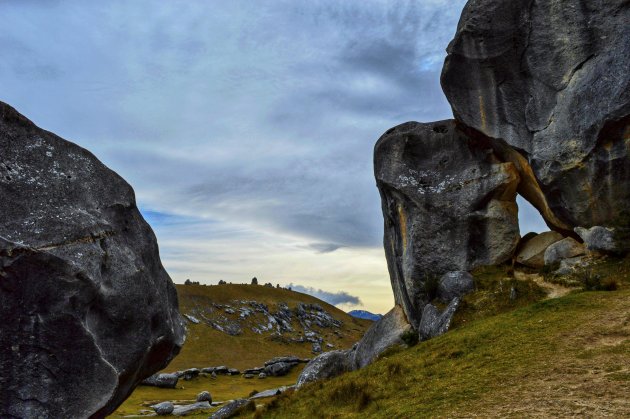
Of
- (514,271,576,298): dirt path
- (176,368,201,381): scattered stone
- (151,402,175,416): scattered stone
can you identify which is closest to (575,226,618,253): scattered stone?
(514,271,576,298): dirt path

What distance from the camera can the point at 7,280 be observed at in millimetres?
18859

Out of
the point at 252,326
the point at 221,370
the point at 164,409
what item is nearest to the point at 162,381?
the point at 221,370

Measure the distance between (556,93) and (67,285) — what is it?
33.2 meters

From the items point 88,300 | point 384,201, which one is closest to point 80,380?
point 88,300

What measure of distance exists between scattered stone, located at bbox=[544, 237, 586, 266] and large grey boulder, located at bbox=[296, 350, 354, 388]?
57.6ft

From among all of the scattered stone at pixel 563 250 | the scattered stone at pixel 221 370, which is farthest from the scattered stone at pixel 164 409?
the scattered stone at pixel 221 370

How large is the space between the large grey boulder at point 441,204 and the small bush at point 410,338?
2.17m

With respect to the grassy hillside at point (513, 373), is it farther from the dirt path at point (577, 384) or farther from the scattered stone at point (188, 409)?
the scattered stone at point (188, 409)

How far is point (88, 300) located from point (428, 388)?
44.7 feet

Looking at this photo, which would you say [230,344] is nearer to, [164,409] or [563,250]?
[164,409]

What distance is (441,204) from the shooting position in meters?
40.1

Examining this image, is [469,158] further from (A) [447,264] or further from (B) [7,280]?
(B) [7,280]

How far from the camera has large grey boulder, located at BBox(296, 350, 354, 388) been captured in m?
41.3

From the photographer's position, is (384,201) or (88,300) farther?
(384,201)
